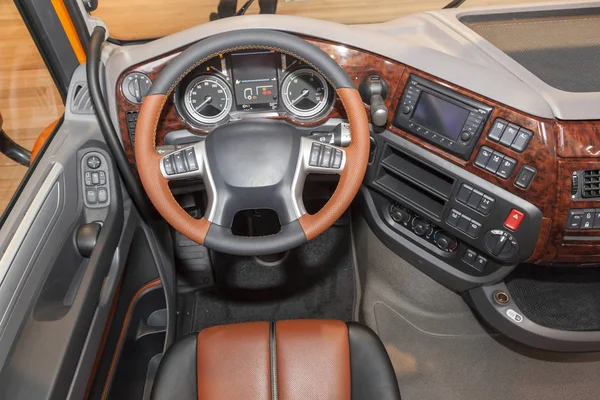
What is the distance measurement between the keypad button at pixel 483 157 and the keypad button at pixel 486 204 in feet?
0.31

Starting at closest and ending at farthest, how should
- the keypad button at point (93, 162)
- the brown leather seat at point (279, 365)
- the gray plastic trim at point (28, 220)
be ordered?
1. the gray plastic trim at point (28, 220)
2. the brown leather seat at point (279, 365)
3. the keypad button at point (93, 162)

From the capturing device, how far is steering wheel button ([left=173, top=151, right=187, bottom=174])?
3.76ft

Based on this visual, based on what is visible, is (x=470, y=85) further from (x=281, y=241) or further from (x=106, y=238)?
(x=106, y=238)

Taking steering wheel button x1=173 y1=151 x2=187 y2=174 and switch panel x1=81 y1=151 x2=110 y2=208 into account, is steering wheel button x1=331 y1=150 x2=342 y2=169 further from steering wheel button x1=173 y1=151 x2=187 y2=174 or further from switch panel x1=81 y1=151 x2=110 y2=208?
switch panel x1=81 y1=151 x2=110 y2=208

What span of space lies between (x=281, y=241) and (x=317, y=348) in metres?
0.31

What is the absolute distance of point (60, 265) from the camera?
1.29 metres

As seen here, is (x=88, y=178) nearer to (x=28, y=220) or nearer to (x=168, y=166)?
(x=28, y=220)

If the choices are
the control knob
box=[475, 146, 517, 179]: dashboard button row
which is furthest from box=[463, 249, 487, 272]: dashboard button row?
box=[475, 146, 517, 179]: dashboard button row

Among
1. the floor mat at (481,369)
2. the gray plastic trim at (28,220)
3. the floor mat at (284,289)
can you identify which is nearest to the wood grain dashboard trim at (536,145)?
the gray plastic trim at (28,220)

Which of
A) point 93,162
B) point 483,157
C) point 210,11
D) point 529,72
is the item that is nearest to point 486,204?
point 483,157

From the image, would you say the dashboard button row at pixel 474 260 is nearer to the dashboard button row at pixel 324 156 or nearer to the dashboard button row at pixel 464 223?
the dashboard button row at pixel 464 223

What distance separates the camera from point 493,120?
1233 millimetres

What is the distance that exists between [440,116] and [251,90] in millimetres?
502

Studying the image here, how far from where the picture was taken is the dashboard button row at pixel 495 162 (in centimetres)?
126
